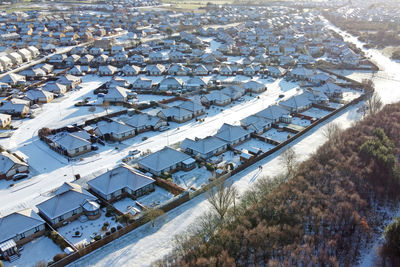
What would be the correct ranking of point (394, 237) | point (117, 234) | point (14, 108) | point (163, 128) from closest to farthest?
1. point (394, 237)
2. point (117, 234)
3. point (163, 128)
4. point (14, 108)

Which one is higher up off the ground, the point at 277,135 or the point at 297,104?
the point at 297,104

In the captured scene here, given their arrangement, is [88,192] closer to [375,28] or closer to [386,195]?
[386,195]

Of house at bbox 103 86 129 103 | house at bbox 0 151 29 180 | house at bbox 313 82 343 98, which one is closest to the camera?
house at bbox 0 151 29 180

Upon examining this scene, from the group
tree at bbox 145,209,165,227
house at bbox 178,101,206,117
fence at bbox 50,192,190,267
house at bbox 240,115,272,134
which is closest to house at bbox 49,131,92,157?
fence at bbox 50,192,190,267

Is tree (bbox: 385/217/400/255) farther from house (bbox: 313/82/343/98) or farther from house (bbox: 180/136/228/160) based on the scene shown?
house (bbox: 313/82/343/98)

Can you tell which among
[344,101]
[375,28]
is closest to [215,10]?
[375,28]

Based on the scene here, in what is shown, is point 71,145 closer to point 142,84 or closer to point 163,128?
point 163,128

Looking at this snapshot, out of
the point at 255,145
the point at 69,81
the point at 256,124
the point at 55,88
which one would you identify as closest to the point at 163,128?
the point at 256,124

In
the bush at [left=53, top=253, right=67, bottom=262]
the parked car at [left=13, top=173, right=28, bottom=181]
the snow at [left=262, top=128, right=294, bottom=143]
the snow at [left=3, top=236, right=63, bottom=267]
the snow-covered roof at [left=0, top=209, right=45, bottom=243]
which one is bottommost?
the snow at [left=3, top=236, right=63, bottom=267]
